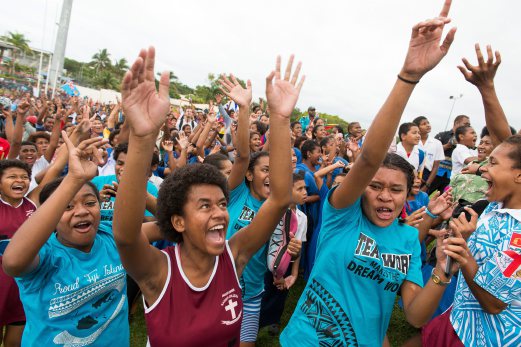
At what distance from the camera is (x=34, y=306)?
6.82ft

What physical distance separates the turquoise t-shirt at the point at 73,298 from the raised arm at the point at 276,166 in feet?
2.97

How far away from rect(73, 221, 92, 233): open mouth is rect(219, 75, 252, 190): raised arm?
1.29 metres

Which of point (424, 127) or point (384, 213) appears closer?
point (384, 213)

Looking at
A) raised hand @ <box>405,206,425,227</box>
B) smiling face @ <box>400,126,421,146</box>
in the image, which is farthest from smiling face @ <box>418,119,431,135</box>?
raised hand @ <box>405,206,425,227</box>

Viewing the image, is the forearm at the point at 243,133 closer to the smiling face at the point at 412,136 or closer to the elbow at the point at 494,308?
the elbow at the point at 494,308

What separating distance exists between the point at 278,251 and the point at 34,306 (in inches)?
75.0

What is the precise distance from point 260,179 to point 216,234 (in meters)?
1.60

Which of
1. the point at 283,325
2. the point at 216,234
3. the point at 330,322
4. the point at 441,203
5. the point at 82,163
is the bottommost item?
the point at 283,325

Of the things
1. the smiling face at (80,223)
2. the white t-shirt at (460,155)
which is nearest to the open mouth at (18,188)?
the smiling face at (80,223)

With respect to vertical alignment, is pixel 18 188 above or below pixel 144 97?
below

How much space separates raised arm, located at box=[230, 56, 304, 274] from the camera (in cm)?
192

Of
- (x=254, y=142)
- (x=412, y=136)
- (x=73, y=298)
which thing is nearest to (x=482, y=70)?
(x=73, y=298)

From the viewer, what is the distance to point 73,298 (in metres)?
2.14

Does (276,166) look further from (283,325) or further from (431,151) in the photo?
(431,151)
